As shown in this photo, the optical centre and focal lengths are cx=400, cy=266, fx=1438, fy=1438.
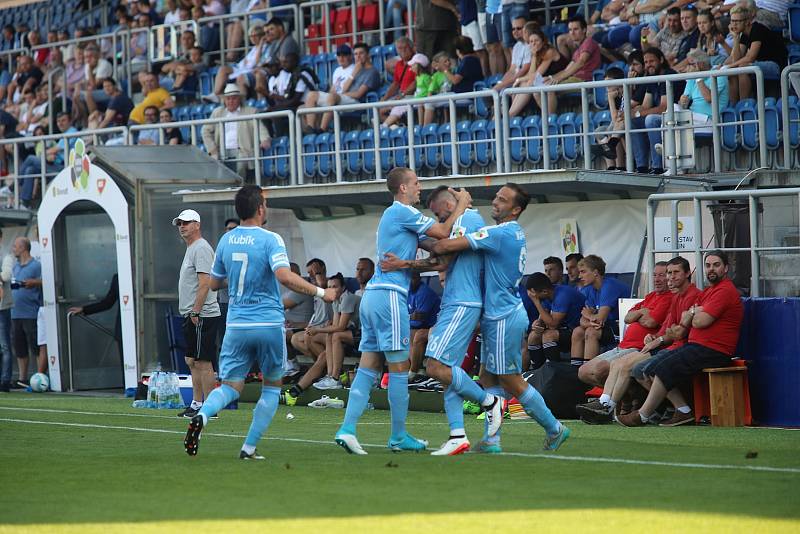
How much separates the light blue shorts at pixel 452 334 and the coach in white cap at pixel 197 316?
197 inches

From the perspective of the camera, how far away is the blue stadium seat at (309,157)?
2058 cm

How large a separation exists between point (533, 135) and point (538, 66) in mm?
1246

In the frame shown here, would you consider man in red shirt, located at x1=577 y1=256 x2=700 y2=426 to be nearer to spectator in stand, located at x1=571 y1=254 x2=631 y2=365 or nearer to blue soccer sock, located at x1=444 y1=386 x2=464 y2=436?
spectator in stand, located at x1=571 y1=254 x2=631 y2=365

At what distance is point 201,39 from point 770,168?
525 inches

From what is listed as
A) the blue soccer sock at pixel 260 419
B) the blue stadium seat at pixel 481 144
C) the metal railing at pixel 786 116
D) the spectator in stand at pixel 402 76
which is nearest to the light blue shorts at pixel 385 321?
the blue soccer sock at pixel 260 419

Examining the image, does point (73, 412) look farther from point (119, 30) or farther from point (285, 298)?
point (119, 30)

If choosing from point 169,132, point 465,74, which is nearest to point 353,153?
point 465,74

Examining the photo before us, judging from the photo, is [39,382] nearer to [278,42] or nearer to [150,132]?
[150,132]

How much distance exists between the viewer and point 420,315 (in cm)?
1730

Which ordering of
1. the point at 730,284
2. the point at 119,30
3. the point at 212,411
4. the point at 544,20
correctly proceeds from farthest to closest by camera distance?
the point at 119,30 < the point at 544,20 < the point at 730,284 < the point at 212,411

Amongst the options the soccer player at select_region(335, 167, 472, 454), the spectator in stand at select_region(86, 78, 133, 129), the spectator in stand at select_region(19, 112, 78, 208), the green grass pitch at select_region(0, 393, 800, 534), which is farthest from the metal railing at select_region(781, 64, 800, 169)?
the spectator in stand at select_region(86, 78, 133, 129)

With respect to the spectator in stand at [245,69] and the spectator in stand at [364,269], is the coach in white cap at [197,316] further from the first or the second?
the spectator in stand at [245,69]

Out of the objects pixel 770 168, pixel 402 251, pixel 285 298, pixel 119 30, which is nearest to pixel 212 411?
pixel 402 251

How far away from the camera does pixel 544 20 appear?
21125mm
